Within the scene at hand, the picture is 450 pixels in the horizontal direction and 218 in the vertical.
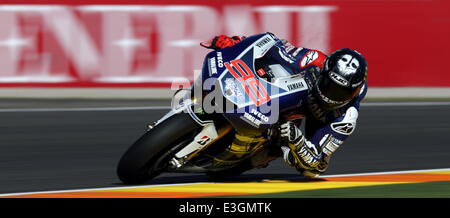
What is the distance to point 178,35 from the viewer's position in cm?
1380

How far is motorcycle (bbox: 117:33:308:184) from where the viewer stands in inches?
272

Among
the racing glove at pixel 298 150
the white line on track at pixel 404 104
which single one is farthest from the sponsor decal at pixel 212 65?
the white line on track at pixel 404 104

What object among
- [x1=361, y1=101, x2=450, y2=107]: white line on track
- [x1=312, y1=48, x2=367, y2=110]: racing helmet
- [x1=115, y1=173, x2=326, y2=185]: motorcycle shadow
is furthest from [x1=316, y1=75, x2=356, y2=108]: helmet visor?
[x1=361, y1=101, x2=450, y2=107]: white line on track

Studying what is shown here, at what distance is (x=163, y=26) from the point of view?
13836 millimetres

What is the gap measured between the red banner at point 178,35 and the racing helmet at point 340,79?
6.80 metres

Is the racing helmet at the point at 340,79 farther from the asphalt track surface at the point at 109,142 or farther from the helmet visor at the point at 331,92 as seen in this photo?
the asphalt track surface at the point at 109,142

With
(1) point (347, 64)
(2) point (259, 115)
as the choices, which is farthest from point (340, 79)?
(2) point (259, 115)

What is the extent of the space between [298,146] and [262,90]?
0.53 metres

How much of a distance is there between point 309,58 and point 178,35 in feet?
21.5

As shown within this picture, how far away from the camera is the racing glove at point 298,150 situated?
7012 mm

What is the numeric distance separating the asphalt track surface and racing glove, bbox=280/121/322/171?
77 centimetres

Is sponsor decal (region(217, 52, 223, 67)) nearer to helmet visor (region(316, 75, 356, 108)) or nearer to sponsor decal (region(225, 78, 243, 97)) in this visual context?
sponsor decal (region(225, 78, 243, 97))

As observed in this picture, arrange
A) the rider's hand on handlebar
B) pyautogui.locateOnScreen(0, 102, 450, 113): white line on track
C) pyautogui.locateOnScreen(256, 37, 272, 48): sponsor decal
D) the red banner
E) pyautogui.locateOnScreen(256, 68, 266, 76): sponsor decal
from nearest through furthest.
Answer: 1. the rider's hand on handlebar
2. pyautogui.locateOnScreen(256, 68, 266, 76): sponsor decal
3. pyautogui.locateOnScreen(256, 37, 272, 48): sponsor decal
4. pyautogui.locateOnScreen(0, 102, 450, 113): white line on track
5. the red banner

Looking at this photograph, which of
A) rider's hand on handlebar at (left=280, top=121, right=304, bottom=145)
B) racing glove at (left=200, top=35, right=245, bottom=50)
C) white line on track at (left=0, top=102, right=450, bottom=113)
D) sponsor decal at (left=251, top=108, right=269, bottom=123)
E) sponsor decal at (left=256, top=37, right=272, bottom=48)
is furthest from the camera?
white line on track at (left=0, top=102, right=450, bottom=113)
